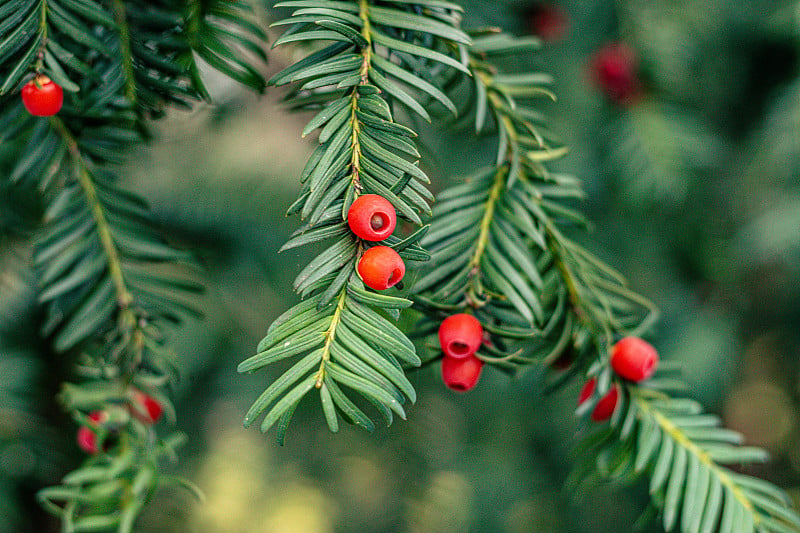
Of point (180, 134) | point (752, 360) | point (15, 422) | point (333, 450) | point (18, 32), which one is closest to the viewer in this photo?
point (18, 32)

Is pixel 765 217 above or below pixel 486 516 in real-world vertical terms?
above

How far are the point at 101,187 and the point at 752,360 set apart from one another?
1352 mm

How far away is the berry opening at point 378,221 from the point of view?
1.00ft

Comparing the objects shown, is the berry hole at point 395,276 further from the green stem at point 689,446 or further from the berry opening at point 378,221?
the green stem at point 689,446

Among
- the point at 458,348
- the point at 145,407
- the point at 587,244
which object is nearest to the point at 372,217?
the point at 458,348

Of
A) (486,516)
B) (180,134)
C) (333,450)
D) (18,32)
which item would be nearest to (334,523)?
(333,450)

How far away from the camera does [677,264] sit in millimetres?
1217

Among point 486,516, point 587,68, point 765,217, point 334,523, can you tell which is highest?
point 587,68

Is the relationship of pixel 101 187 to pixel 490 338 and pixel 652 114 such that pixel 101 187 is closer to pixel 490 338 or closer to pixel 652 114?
pixel 490 338

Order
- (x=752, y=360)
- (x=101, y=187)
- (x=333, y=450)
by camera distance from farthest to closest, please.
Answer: (x=752, y=360)
(x=333, y=450)
(x=101, y=187)

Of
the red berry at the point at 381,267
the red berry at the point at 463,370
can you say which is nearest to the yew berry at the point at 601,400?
the red berry at the point at 463,370

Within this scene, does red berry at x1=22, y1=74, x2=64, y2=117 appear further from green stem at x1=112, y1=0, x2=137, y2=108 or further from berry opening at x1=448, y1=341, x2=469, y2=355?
berry opening at x1=448, y1=341, x2=469, y2=355

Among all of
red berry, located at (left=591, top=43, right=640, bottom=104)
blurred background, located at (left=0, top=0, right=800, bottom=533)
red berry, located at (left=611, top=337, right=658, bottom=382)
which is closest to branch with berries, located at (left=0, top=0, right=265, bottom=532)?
red berry, located at (left=611, top=337, right=658, bottom=382)

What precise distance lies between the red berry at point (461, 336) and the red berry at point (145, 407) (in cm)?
27
